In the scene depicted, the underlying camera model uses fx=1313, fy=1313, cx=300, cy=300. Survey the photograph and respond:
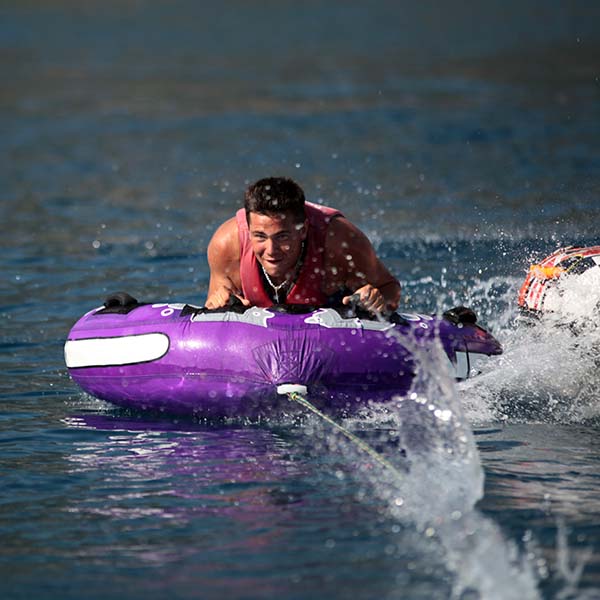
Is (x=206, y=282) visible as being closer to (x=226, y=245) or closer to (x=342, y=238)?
(x=226, y=245)

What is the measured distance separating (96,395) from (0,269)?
439 centimetres

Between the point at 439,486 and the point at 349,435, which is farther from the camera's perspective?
the point at 349,435

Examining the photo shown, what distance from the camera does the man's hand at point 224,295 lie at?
23.7 feet

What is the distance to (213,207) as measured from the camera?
14.3 meters

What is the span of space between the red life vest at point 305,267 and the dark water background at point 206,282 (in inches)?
32.6

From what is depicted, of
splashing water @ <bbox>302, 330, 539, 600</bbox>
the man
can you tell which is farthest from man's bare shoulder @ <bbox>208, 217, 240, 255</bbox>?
splashing water @ <bbox>302, 330, 539, 600</bbox>

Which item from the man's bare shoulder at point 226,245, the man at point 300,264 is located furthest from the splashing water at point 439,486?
the man's bare shoulder at point 226,245

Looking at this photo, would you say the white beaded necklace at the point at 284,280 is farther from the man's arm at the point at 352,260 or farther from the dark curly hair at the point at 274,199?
the dark curly hair at the point at 274,199

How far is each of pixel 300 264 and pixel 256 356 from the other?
2.50 ft

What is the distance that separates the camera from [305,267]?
7176 millimetres

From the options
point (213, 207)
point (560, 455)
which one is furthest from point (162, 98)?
point (560, 455)

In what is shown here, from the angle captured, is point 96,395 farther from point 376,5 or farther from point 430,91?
point 376,5

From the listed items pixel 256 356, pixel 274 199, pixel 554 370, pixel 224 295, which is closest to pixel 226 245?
pixel 224 295

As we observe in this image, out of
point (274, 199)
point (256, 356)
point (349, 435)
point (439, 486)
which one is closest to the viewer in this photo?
point (439, 486)
